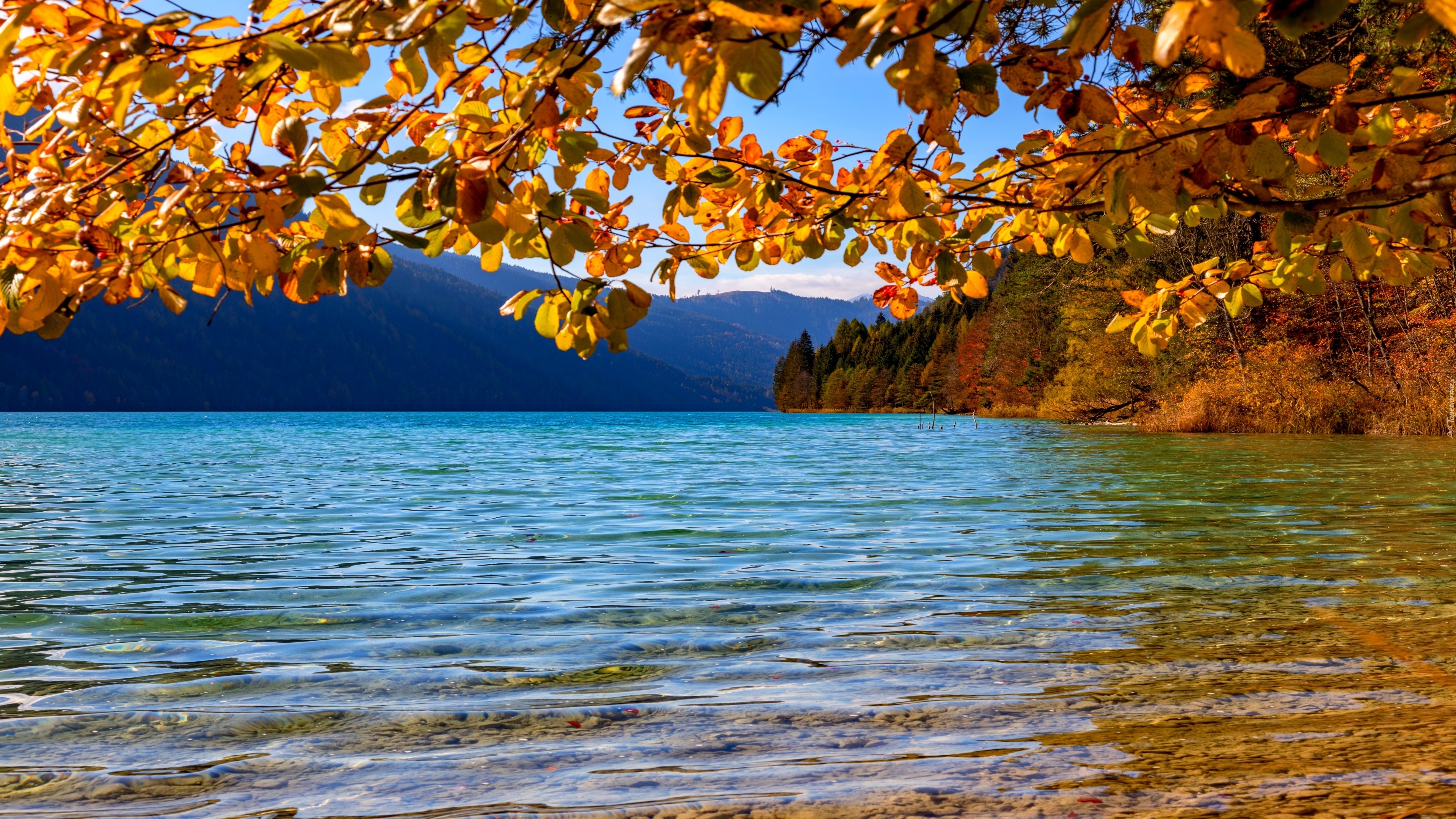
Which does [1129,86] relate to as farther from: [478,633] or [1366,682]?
[478,633]

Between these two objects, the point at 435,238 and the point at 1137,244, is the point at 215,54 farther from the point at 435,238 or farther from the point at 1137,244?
the point at 1137,244

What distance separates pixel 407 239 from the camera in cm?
238

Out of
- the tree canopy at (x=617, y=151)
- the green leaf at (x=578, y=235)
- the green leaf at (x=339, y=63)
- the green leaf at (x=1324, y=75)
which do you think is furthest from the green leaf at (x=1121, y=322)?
the green leaf at (x=339, y=63)

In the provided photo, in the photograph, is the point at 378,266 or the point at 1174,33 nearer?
the point at 1174,33

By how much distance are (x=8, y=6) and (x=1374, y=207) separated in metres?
3.73

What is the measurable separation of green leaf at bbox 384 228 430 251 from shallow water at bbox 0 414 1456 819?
73.6 inches

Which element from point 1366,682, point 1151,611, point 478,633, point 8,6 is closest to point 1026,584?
point 1151,611

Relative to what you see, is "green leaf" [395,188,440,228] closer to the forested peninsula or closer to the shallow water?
the shallow water

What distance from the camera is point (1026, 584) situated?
7406 millimetres

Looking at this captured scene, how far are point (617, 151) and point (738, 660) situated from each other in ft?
9.73

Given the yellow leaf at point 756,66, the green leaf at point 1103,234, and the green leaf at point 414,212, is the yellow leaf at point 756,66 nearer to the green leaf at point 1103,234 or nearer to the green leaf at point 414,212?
the green leaf at point 414,212

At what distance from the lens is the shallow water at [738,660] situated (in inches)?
134

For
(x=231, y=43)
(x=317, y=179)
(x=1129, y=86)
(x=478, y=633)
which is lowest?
(x=478, y=633)

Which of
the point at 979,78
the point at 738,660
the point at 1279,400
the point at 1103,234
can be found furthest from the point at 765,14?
the point at 1279,400
